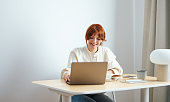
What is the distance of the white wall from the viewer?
2.29 meters

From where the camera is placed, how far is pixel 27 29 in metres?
2.41

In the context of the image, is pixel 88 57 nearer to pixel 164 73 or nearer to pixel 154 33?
pixel 164 73

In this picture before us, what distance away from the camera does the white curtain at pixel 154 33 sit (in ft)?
9.09

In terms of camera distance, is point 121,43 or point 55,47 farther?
point 121,43

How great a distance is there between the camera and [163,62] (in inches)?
73.1

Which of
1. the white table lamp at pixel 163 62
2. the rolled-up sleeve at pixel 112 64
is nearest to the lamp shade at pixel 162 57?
the white table lamp at pixel 163 62

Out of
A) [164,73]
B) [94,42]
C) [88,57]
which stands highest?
[94,42]

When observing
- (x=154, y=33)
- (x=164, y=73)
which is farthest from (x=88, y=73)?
(x=154, y=33)

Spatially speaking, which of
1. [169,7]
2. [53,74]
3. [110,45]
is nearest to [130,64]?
[110,45]

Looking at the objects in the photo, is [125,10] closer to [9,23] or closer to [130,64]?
[130,64]

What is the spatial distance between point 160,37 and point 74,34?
1.02 metres

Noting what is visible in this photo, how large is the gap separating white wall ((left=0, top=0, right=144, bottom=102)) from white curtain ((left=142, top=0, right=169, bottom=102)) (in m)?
0.43

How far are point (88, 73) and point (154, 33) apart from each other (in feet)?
5.08

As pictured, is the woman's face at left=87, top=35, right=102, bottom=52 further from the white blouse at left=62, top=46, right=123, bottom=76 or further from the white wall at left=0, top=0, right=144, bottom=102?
the white wall at left=0, top=0, right=144, bottom=102
